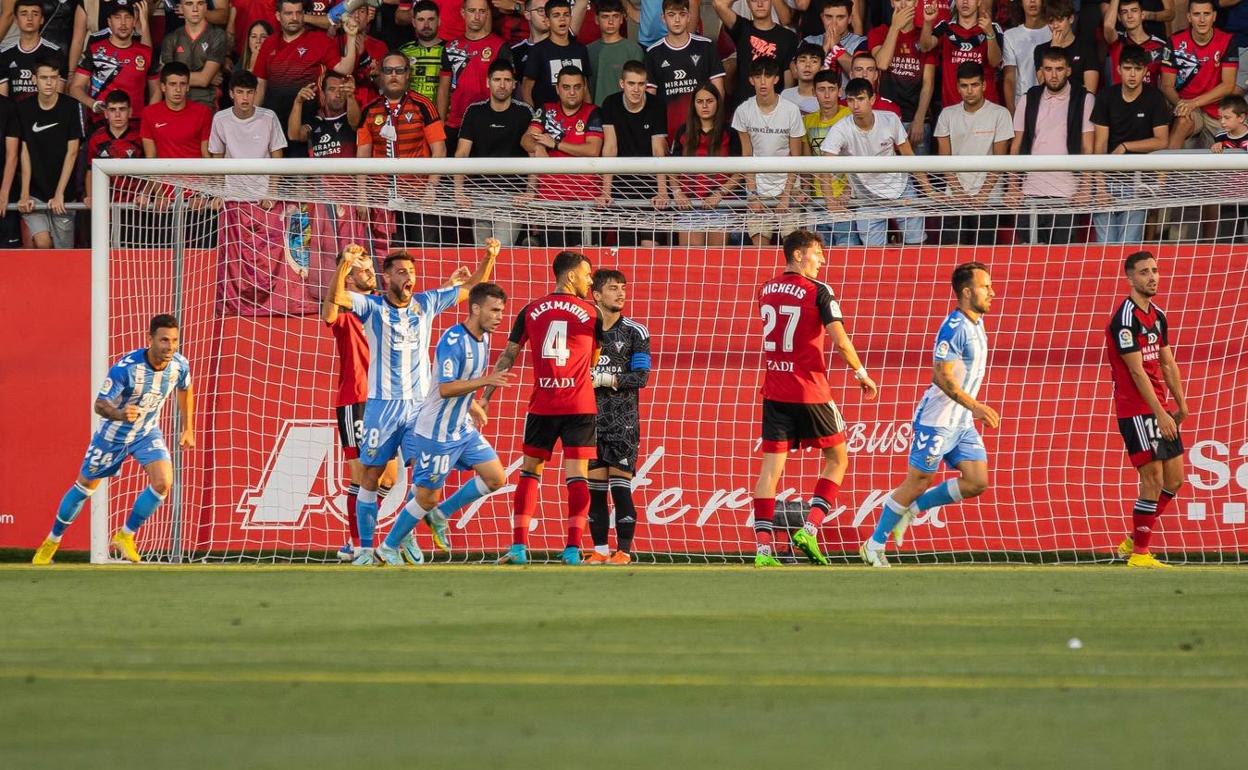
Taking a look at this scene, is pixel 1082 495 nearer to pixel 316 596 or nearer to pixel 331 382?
pixel 331 382

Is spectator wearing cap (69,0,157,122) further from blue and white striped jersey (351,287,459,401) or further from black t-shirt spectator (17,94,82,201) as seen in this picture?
blue and white striped jersey (351,287,459,401)

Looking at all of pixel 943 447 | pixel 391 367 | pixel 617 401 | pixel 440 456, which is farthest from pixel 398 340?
pixel 943 447

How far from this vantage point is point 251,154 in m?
13.3

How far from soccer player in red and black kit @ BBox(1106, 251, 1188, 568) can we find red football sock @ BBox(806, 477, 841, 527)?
2.02 metres

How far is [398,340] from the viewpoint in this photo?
10539 mm

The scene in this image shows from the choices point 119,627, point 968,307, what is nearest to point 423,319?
point 968,307

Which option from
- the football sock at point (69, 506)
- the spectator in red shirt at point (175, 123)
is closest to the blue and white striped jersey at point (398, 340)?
the football sock at point (69, 506)

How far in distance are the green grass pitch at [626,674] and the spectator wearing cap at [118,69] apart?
7080 millimetres

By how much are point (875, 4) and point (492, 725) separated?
11.1 meters

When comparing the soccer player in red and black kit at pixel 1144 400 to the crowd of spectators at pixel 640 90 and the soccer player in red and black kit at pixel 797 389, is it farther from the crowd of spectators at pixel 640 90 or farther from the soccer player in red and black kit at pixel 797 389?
the soccer player in red and black kit at pixel 797 389

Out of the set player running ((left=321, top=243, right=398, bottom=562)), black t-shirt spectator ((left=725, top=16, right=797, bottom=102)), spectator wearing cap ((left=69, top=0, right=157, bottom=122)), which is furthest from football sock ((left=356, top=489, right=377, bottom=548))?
spectator wearing cap ((left=69, top=0, right=157, bottom=122))

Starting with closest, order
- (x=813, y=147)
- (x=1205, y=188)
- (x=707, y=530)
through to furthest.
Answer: (x=1205, y=188) < (x=707, y=530) < (x=813, y=147)

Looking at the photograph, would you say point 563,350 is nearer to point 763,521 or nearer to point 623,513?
point 623,513

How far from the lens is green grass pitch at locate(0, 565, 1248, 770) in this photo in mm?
3994
